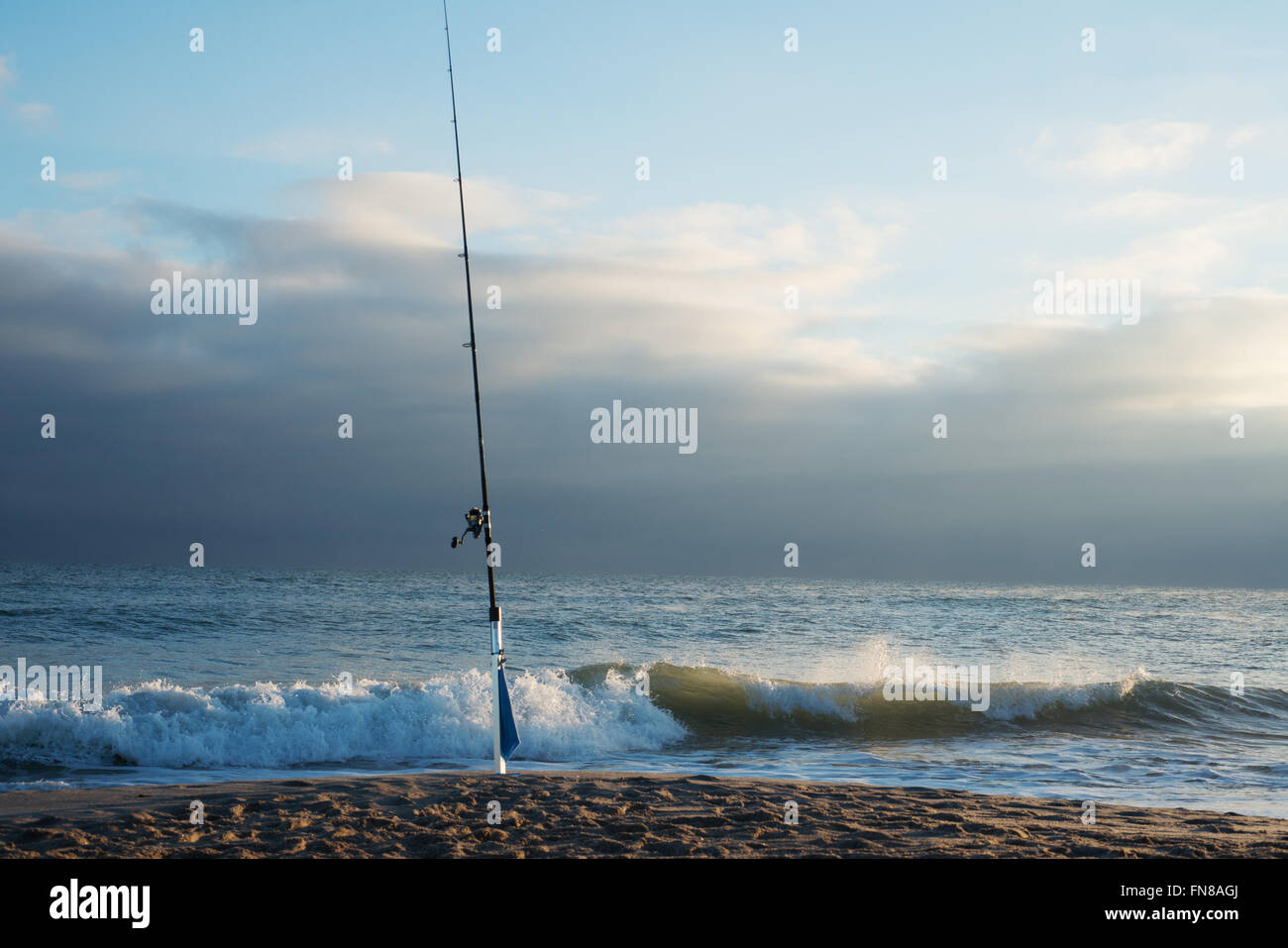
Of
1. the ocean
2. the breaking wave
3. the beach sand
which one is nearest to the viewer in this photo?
the beach sand

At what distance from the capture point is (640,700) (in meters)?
14.8

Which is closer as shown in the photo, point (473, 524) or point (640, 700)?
point (473, 524)

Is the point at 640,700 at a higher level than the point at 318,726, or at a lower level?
lower

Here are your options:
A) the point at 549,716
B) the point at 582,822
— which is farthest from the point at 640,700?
the point at 582,822

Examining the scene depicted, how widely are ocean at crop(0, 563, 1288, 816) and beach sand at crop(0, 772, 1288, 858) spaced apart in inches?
70.3

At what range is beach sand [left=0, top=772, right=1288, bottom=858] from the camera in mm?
5996

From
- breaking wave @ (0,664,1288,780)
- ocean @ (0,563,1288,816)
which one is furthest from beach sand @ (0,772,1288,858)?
breaking wave @ (0,664,1288,780)

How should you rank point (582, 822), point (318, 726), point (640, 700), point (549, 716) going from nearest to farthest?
point (582, 822), point (318, 726), point (549, 716), point (640, 700)

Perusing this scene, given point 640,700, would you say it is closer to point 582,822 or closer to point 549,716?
point 549,716

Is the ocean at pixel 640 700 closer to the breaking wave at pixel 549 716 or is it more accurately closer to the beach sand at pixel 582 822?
the breaking wave at pixel 549 716

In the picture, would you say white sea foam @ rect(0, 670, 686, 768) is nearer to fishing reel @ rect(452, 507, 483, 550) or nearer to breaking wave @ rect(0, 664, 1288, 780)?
breaking wave @ rect(0, 664, 1288, 780)

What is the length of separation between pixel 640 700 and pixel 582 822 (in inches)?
320

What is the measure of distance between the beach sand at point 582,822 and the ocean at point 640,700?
179 centimetres
